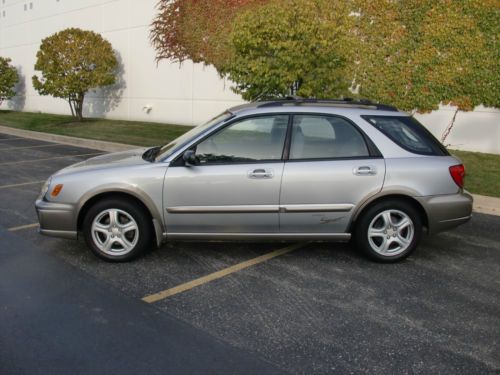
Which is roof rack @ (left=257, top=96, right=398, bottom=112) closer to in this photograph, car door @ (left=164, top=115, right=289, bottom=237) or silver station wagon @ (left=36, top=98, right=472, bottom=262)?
silver station wagon @ (left=36, top=98, right=472, bottom=262)

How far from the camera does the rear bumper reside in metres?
4.89

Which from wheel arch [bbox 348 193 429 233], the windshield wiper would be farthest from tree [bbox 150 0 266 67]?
wheel arch [bbox 348 193 429 233]

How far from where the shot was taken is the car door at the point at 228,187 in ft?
15.6

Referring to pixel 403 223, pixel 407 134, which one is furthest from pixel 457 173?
pixel 403 223

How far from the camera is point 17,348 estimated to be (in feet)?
10.9

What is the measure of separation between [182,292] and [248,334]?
934 mm

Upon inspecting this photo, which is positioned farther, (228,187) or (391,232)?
(391,232)

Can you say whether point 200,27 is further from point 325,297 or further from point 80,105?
point 325,297

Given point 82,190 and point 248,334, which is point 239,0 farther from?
point 248,334

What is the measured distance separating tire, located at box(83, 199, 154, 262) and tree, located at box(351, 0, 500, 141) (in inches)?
393

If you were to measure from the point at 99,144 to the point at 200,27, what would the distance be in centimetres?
460

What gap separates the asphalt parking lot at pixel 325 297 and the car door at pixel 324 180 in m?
0.49

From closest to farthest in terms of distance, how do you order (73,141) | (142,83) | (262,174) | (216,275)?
1. (216,275)
2. (262,174)
3. (73,141)
4. (142,83)

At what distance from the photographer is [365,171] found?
4.81 m
